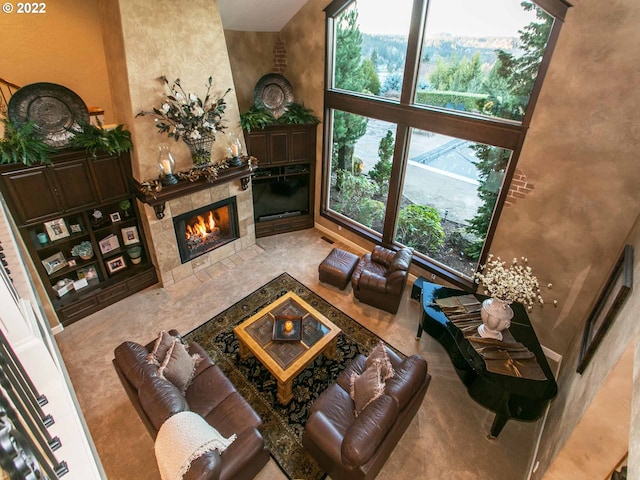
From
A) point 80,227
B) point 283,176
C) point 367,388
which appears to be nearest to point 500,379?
point 367,388

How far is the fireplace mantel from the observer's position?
14.9 ft

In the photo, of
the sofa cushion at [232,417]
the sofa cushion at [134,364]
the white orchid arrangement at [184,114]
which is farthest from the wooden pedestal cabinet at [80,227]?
the sofa cushion at [232,417]

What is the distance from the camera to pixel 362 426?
2666mm

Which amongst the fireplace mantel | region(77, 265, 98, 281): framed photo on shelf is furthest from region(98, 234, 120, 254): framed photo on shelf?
the fireplace mantel

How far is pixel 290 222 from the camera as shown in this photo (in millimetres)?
6840

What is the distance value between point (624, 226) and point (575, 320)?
1.26 metres

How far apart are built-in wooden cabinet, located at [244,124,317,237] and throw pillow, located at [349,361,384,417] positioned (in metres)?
Result: 3.96

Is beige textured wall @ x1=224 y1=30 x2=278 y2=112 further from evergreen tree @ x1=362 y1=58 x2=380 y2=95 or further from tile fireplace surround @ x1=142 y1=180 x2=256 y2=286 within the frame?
evergreen tree @ x1=362 y1=58 x2=380 y2=95

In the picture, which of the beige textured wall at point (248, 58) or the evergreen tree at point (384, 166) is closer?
the evergreen tree at point (384, 166)

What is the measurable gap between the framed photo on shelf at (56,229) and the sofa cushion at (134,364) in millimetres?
2206

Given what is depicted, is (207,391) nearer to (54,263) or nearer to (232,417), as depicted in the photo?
(232,417)

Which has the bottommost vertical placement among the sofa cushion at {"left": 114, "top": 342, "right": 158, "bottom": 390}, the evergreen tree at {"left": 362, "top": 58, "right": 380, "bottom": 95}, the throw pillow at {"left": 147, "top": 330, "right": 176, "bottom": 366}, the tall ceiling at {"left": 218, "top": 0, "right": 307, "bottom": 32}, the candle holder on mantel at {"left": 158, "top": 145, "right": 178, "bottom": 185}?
the throw pillow at {"left": 147, "top": 330, "right": 176, "bottom": 366}

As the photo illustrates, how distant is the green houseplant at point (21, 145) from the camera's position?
356 cm

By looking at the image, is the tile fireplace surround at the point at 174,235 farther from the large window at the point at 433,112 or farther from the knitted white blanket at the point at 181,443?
the knitted white blanket at the point at 181,443
